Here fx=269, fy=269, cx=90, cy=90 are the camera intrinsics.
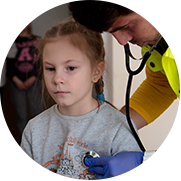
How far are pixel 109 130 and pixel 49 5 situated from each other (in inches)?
134

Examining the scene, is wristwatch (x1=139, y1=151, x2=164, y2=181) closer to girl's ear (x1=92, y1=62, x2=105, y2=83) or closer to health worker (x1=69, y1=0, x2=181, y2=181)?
health worker (x1=69, y1=0, x2=181, y2=181)

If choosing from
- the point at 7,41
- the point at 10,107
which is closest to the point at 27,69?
the point at 7,41

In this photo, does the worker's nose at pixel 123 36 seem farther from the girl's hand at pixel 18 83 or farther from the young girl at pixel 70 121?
the girl's hand at pixel 18 83

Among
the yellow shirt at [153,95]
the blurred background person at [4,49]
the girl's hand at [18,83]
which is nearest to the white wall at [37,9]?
the blurred background person at [4,49]

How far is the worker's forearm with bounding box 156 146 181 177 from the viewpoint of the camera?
0.93m

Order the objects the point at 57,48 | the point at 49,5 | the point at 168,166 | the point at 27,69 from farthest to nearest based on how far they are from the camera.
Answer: the point at 49,5 → the point at 27,69 → the point at 57,48 → the point at 168,166

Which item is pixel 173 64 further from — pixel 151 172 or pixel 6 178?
pixel 6 178

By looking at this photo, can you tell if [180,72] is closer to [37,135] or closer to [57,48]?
[57,48]

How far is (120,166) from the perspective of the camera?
926mm

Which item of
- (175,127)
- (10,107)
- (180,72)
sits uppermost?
(180,72)

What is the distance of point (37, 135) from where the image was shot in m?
1.08

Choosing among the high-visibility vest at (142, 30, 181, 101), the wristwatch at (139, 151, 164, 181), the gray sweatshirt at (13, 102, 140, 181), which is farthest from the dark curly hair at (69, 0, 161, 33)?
the wristwatch at (139, 151, 164, 181)

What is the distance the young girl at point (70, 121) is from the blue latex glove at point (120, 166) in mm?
50

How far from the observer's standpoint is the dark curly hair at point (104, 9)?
0.82m
